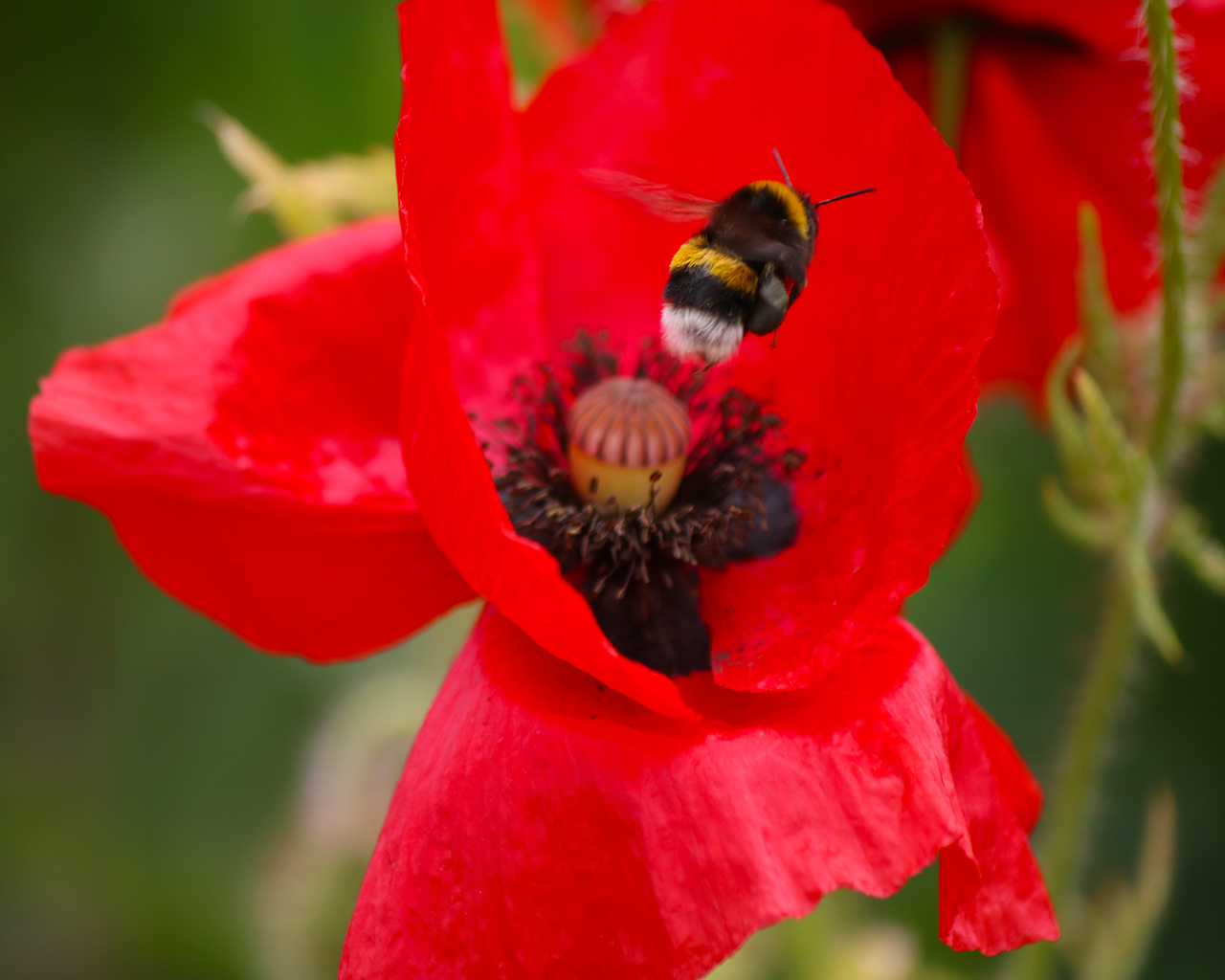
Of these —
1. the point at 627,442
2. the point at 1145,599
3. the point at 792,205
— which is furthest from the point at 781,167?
the point at 1145,599

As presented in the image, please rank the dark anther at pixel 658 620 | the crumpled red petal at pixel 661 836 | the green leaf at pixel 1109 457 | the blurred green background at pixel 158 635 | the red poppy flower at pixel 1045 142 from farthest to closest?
the blurred green background at pixel 158 635, the red poppy flower at pixel 1045 142, the dark anther at pixel 658 620, the green leaf at pixel 1109 457, the crumpled red petal at pixel 661 836

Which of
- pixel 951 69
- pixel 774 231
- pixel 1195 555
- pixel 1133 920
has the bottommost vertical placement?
pixel 1133 920

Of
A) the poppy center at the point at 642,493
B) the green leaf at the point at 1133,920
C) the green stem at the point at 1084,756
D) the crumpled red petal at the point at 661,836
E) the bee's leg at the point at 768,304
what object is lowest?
the green leaf at the point at 1133,920

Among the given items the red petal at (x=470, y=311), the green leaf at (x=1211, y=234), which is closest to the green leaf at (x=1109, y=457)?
the green leaf at (x=1211, y=234)

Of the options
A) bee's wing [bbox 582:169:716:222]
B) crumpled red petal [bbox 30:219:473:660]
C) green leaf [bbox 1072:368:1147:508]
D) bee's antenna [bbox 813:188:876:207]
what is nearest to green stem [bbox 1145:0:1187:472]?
green leaf [bbox 1072:368:1147:508]

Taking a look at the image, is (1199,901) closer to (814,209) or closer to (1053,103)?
(1053,103)

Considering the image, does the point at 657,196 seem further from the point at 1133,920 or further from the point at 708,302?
the point at 1133,920

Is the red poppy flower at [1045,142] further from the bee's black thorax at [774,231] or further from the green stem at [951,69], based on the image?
the bee's black thorax at [774,231]

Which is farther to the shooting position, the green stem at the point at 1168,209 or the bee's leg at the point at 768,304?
the bee's leg at the point at 768,304
